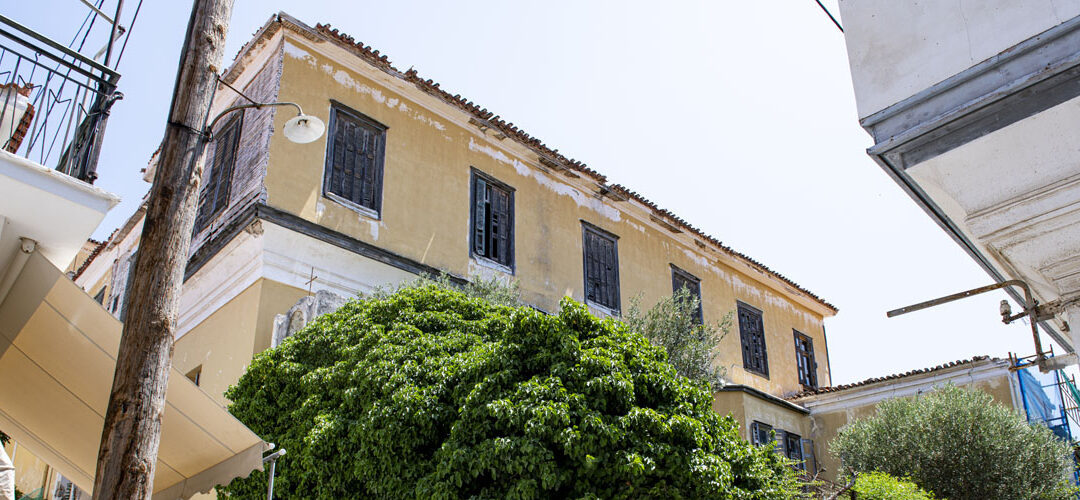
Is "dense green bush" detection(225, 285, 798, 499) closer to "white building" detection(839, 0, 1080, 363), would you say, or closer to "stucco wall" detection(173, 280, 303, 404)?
"stucco wall" detection(173, 280, 303, 404)

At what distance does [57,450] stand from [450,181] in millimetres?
7599

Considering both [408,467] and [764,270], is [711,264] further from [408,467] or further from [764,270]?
[408,467]

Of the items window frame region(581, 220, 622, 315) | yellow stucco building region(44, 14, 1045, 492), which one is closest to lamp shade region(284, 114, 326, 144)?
yellow stucco building region(44, 14, 1045, 492)

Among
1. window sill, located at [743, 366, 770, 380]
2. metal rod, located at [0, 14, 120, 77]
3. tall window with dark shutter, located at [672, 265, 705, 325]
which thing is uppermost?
tall window with dark shutter, located at [672, 265, 705, 325]

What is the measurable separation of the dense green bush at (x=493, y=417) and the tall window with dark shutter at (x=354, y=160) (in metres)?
3.95

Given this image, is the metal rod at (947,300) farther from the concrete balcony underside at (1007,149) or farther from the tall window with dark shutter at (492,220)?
the tall window with dark shutter at (492,220)

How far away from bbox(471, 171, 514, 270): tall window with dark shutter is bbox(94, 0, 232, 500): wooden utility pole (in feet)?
27.5

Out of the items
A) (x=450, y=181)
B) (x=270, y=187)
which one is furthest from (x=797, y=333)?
(x=270, y=187)

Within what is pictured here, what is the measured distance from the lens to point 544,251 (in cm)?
1492

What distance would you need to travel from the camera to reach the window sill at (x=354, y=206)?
11880mm

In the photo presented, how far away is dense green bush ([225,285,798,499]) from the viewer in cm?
619

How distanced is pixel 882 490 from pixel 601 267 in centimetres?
691

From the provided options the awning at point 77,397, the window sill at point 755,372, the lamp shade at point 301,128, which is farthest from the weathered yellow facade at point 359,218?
the lamp shade at point 301,128

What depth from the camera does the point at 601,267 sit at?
1622cm
